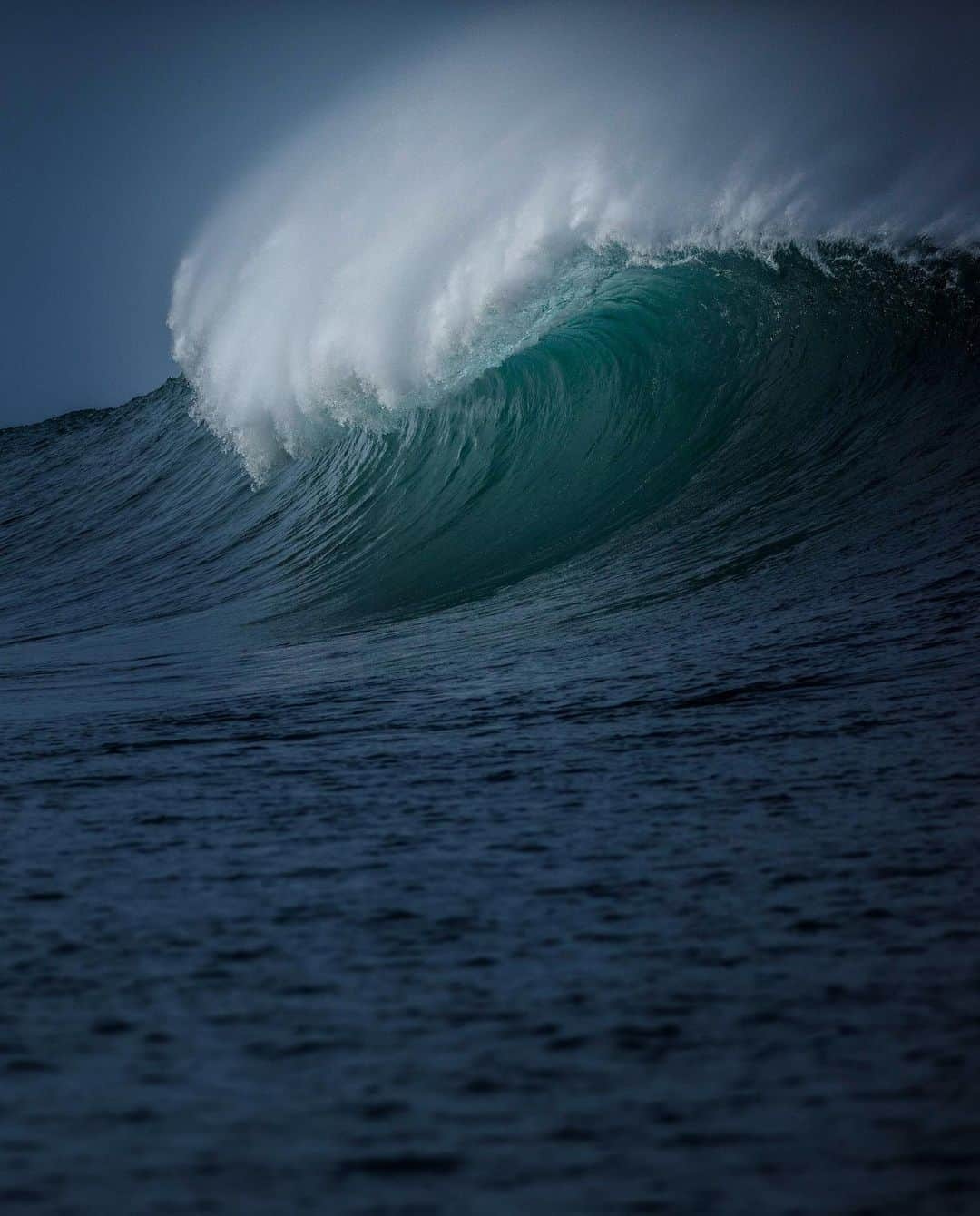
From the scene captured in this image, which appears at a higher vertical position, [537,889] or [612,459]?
[612,459]

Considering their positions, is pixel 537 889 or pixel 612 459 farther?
pixel 612 459

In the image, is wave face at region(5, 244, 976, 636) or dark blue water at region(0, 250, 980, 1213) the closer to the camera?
dark blue water at region(0, 250, 980, 1213)

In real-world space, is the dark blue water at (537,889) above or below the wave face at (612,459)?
below

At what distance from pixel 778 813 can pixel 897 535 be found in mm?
3018

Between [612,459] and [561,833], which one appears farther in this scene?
[612,459]

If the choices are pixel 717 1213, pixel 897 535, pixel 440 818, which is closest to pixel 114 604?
pixel 897 535

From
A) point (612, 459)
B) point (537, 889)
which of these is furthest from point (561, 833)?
point (612, 459)

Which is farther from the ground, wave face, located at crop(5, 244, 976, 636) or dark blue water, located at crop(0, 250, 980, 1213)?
wave face, located at crop(5, 244, 976, 636)

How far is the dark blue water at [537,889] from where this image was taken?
1104 millimetres

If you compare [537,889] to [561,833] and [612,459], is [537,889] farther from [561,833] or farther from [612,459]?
[612,459]

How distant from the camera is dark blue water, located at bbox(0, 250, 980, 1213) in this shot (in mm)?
1104

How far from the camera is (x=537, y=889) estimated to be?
181 cm

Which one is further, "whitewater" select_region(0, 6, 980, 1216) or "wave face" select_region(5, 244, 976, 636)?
"wave face" select_region(5, 244, 976, 636)

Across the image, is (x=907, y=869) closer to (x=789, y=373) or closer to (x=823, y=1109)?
(x=823, y=1109)
